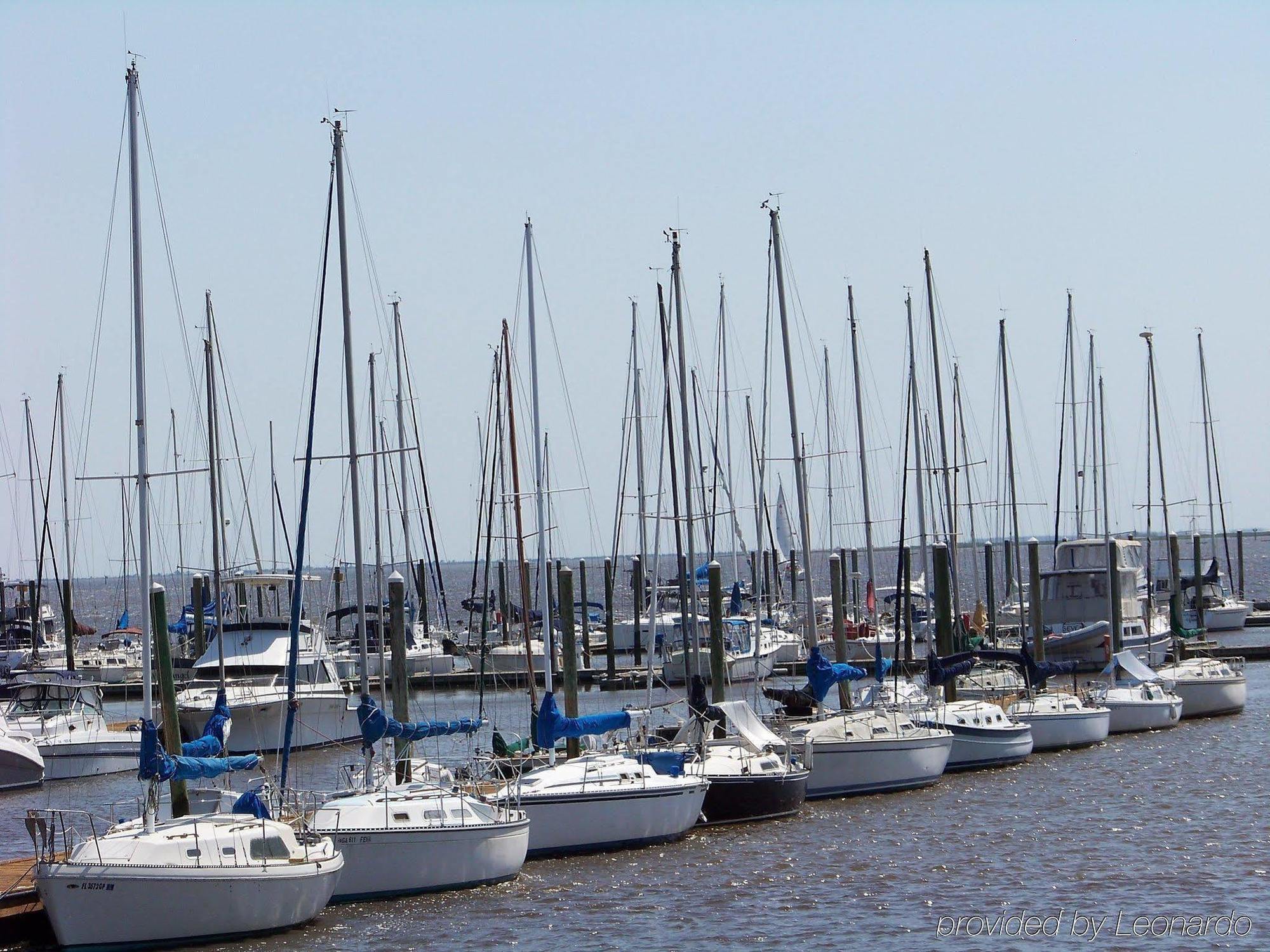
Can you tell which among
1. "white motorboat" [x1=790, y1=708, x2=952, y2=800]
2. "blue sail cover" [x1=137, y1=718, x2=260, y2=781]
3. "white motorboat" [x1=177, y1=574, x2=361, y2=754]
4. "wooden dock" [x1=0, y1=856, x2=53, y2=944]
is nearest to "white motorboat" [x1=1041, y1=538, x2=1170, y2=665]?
"white motorboat" [x1=790, y1=708, x2=952, y2=800]

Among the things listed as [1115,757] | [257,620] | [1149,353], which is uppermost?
[1149,353]

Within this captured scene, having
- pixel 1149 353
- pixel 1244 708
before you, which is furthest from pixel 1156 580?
pixel 1244 708

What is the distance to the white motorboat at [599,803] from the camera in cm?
2766

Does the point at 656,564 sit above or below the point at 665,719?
above

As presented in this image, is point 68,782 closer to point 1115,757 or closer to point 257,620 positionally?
point 257,620

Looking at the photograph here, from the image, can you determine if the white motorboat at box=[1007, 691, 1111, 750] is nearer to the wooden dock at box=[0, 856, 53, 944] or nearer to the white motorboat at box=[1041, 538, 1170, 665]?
the white motorboat at box=[1041, 538, 1170, 665]

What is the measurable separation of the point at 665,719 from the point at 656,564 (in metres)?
8.27

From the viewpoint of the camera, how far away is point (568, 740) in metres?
31.9

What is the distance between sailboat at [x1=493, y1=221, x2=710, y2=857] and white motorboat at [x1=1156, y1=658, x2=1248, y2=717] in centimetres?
2343

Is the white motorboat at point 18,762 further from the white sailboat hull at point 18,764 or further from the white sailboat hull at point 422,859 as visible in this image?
the white sailboat hull at point 422,859

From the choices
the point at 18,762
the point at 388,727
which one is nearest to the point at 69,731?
the point at 18,762

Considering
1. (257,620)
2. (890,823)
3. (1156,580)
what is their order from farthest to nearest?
1. (1156,580)
2. (257,620)
3. (890,823)

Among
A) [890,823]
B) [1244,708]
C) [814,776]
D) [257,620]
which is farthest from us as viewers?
[1244,708]

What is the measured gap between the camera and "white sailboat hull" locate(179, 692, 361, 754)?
1681 inches
